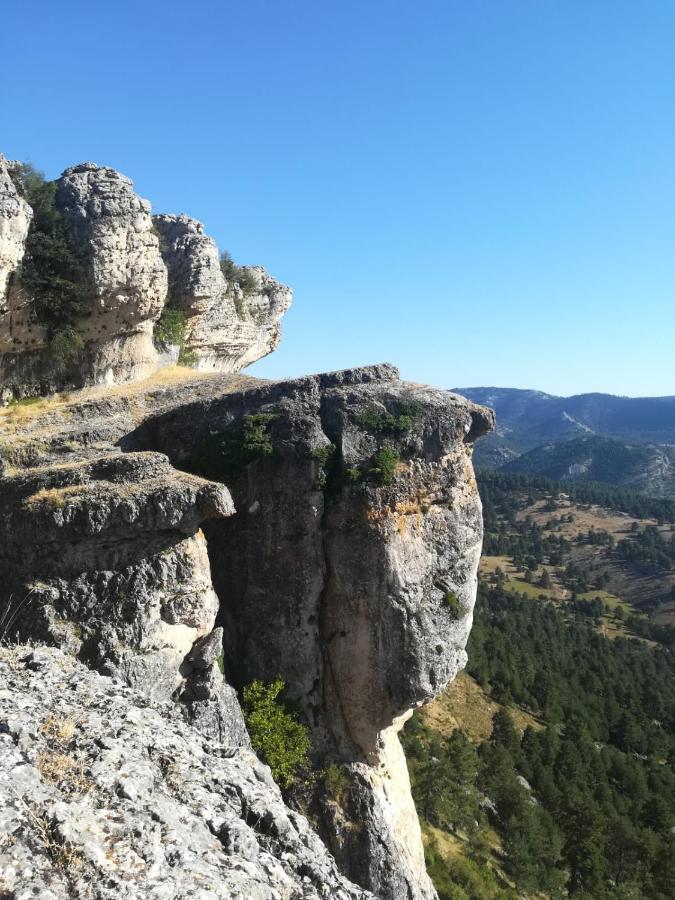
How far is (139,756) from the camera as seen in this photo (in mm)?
10125

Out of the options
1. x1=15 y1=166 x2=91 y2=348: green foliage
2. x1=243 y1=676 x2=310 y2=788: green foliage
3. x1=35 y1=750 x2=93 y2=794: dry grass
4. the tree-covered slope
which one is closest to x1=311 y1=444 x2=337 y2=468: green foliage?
x1=243 y1=676 x2=310 y2=788: green foliage

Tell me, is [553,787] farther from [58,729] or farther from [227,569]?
[58,729]

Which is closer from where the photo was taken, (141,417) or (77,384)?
(141,417)

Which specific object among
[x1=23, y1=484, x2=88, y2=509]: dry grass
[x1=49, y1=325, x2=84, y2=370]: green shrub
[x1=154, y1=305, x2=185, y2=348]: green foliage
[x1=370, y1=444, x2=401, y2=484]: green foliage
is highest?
[x1=154, y1=305, x2=185, y2=348]: green foliage

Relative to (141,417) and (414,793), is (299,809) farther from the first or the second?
(414,793)

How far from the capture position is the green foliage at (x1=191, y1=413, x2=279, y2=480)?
23.4 metres

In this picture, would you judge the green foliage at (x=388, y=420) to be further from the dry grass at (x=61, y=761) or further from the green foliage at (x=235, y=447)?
the dry grass at (x=61, y=761)

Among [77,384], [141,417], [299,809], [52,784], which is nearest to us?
[52,784]

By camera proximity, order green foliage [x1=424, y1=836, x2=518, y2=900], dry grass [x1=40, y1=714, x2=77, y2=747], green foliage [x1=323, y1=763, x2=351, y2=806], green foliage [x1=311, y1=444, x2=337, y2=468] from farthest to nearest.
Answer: green foliage [x1=424, y1=836, x2=518, y2=900] < green foliage [x1=311, y1=444, x2=337, y2=468] < green foliage [x1=323, y1=763, x2=351, y2=806] < dry grass [x1=40, y1=714, x2=77, y2=747]

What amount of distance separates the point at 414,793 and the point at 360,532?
95.0 ft

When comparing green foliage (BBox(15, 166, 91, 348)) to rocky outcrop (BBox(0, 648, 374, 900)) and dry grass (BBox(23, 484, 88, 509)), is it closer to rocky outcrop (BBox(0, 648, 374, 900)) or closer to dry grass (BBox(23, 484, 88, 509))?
dry grass (BBox(23, 484, 88, 509))

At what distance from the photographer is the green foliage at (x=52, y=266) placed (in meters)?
27.3

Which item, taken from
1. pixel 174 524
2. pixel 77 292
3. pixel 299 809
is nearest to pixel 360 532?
pixel 174 524

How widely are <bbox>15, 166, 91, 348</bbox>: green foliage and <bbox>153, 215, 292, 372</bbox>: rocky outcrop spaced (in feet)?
27.3
